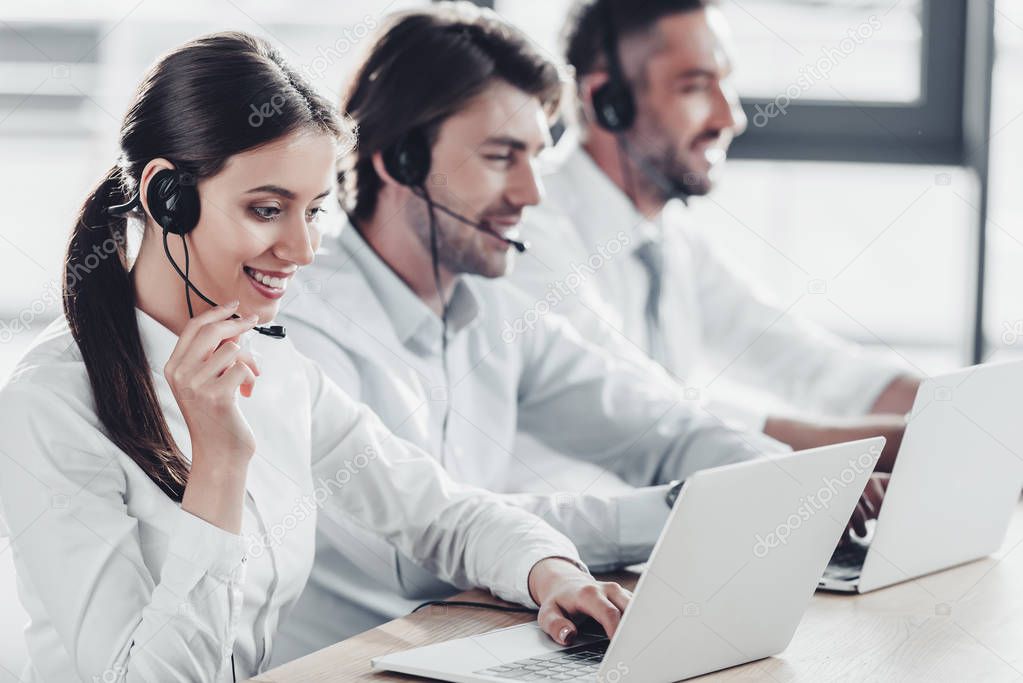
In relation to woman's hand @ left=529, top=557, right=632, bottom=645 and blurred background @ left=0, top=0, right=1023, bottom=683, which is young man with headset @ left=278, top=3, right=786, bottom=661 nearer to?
woman's hand @ left=529, top=557, right=632, bottom=645

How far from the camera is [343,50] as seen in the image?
2.30 metres

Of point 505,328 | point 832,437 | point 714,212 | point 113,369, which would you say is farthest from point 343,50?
point 113,369

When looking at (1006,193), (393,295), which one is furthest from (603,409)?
(1006,193)

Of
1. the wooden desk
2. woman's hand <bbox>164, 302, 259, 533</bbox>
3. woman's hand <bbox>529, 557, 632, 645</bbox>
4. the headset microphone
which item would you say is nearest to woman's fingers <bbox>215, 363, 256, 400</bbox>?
woman's hand <bbox>164, 302, 259, 533</bbox>

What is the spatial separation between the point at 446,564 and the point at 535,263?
83 cm

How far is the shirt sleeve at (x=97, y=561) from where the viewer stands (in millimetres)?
950

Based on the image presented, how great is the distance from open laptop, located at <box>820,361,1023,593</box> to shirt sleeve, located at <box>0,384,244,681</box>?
0.67m

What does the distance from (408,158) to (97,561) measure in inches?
33.4

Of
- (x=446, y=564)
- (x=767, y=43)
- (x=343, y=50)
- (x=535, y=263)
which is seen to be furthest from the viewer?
(x=767, y=43)

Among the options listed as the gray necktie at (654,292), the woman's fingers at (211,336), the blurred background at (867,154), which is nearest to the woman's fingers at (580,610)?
the woman's fingers at (211,336)

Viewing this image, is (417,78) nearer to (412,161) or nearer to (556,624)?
(412,161)

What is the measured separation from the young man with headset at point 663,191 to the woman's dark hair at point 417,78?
1.58 ft

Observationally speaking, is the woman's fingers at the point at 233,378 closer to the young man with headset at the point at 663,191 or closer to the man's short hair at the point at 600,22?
the young man with headset at the point at 663,191

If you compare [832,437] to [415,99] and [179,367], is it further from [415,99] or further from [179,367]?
[179,367]
